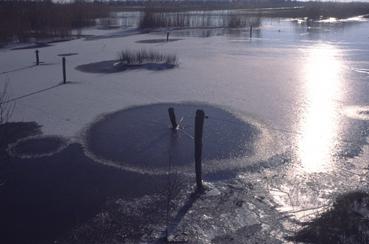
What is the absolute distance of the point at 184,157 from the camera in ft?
21.9

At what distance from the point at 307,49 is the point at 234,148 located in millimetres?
14255

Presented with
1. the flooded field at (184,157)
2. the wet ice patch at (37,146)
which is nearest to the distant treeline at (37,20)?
the flooded field at (184,157)

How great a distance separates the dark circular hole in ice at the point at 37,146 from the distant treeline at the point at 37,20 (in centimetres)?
1583

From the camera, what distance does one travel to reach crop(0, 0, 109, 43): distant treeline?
74.1 feet

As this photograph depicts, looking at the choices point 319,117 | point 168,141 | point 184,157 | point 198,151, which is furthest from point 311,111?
point 198,151

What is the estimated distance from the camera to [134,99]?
33.1 ft

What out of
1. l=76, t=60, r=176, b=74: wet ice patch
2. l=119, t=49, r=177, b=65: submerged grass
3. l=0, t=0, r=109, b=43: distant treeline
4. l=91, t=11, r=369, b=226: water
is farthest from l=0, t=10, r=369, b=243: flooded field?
l=0, t=0, r=109, b=43: distant treeline

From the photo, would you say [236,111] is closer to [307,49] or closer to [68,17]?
[307,49]

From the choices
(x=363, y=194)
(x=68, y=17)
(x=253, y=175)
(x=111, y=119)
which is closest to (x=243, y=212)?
(x=253, y=175)

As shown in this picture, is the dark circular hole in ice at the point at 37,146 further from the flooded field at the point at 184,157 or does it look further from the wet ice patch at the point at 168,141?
the wet ice patch at the point at 168,141

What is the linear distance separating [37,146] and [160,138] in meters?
2.11

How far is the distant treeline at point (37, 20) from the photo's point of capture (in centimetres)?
2259

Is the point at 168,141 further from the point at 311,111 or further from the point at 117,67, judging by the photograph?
the point at 117,67

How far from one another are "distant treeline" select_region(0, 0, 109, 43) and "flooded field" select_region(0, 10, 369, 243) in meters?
10.2
